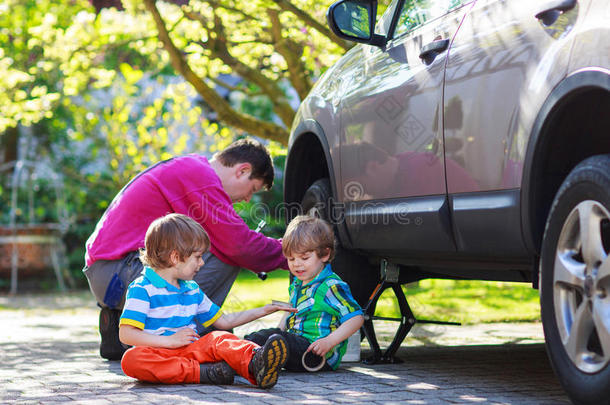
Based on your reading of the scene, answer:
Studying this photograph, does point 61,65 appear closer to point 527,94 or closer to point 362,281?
point 362,281

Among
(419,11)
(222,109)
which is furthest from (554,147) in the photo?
(222,109)

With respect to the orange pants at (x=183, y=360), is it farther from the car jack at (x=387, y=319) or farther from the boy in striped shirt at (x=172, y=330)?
the car jack at (x=387, y=319)

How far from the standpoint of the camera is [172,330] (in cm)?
365

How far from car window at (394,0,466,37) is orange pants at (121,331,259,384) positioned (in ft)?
5.29

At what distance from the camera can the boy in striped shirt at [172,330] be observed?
139 inches

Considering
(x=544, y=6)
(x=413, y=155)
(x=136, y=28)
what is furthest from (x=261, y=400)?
(x=136, y=28)

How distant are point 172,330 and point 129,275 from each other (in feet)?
3.07

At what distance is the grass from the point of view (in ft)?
23.1

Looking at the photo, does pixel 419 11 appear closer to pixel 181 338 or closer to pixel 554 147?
pixel 554 147

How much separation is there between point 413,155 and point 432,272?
1.08 m

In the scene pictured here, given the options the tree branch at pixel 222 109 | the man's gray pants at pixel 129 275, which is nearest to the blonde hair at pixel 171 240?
the man's gray pants at pixel 129 275

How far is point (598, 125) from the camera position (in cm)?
288

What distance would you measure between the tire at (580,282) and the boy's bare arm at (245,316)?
1294 millimetres

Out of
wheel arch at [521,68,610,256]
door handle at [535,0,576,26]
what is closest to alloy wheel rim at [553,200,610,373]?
wheel arch at [521,68,610,256]
